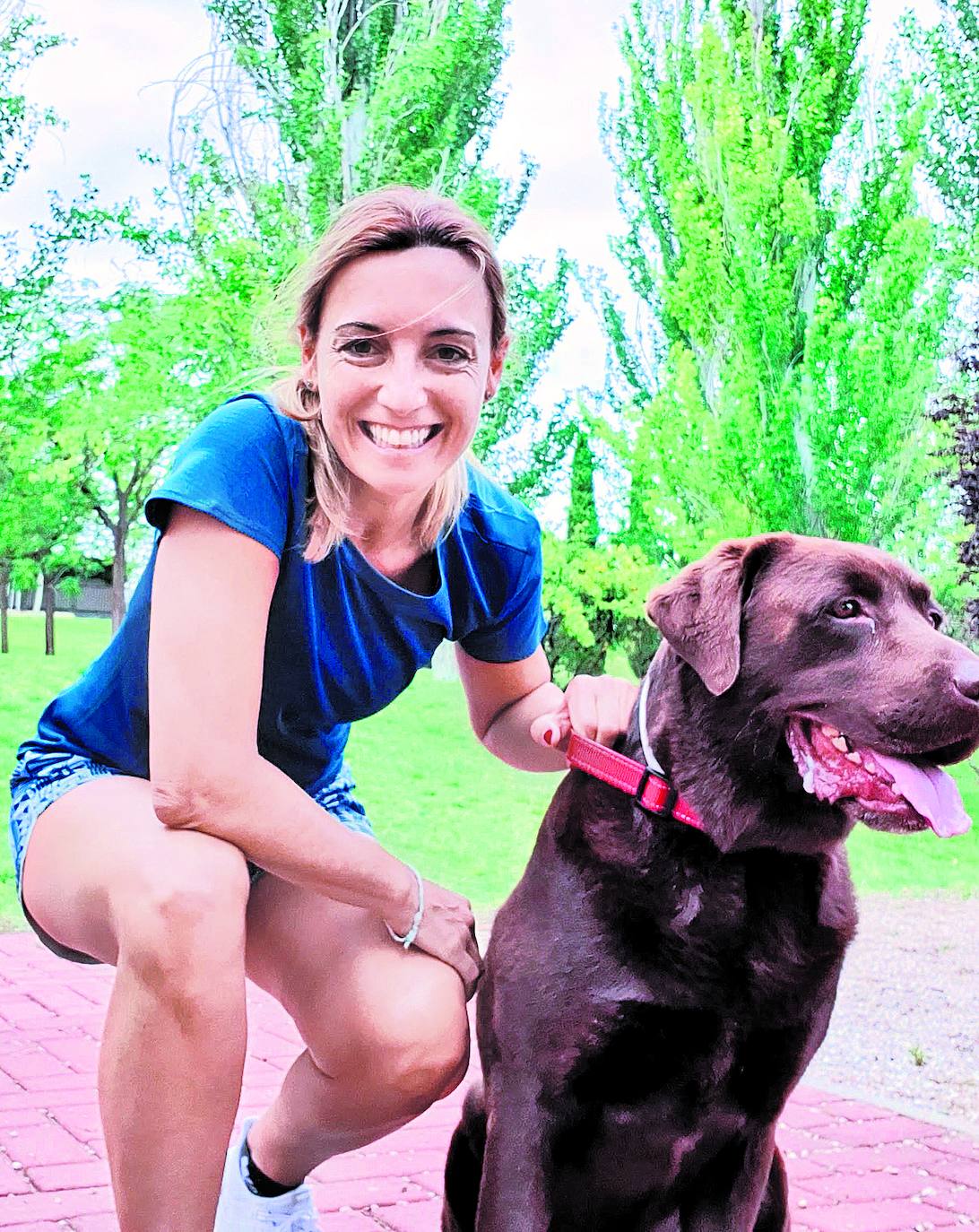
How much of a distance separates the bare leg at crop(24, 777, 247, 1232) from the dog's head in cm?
69

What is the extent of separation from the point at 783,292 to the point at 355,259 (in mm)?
11323

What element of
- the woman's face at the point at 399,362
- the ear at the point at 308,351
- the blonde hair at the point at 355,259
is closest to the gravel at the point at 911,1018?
the blonde hair at the point at 355,259

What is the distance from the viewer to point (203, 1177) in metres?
1.75

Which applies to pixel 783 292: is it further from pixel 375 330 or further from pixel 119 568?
pixel 375 330

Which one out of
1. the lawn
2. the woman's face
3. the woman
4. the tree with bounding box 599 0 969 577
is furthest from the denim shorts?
the tree with bounding box 599 0 969 577

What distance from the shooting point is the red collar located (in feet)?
5.90

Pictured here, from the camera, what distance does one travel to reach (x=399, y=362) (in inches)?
75.4

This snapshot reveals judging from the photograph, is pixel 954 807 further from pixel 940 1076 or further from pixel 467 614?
pixel 940 1076

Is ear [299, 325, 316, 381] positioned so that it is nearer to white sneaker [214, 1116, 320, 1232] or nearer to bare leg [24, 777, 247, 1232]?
bare leg [24, 777, 247, 1232]

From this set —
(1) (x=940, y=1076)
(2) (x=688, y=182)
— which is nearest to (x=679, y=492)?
(2) (x=688, y=182)

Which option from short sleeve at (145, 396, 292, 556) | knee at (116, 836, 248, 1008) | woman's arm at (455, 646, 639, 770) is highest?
short sleeve at (145, 396, 292, 556)

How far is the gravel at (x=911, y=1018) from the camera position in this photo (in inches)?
163

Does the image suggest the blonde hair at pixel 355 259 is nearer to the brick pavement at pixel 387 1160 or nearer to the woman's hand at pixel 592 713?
the woman's hand at pixel 592 713

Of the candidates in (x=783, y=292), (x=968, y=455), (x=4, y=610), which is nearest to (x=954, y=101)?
(x=783, y=292)
